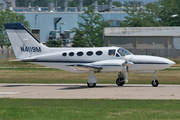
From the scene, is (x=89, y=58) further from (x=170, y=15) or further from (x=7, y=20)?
(x=170, y=15)

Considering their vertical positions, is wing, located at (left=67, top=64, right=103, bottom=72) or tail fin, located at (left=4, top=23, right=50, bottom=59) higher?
tail fin, located at (left=4, top=23, right=50, bottom=59)

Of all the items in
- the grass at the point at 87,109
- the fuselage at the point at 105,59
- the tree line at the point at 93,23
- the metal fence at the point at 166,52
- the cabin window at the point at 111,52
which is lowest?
the grass at the point at 87,109

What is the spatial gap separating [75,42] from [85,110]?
5440cm

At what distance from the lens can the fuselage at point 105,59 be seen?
22797 millimetres

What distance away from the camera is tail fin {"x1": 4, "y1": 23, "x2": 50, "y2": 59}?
82.8 feet

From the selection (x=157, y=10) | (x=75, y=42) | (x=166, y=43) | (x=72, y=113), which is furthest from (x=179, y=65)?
(x=157, y=10)

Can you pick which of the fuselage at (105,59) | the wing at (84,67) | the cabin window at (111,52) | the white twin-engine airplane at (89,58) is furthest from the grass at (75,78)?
the cabin window at (111,52)

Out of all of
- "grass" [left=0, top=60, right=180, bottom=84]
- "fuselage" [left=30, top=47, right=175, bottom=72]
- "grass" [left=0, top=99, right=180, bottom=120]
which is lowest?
"grass" [left=0, top=60, right=180, bottom=84]

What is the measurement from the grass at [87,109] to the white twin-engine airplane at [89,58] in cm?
641

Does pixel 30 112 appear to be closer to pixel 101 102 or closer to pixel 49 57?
pixel 101 102

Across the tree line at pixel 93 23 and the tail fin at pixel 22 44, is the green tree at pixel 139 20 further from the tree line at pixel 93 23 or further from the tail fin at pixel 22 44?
the tail fin at pixel 22 44

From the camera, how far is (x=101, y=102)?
16.2m

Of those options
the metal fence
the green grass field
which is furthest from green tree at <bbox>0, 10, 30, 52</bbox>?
the green grass field

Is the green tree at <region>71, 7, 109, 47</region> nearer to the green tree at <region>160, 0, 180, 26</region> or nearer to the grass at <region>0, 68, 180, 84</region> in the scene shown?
the green tree at <region>160, 0, 180, 26</region>
